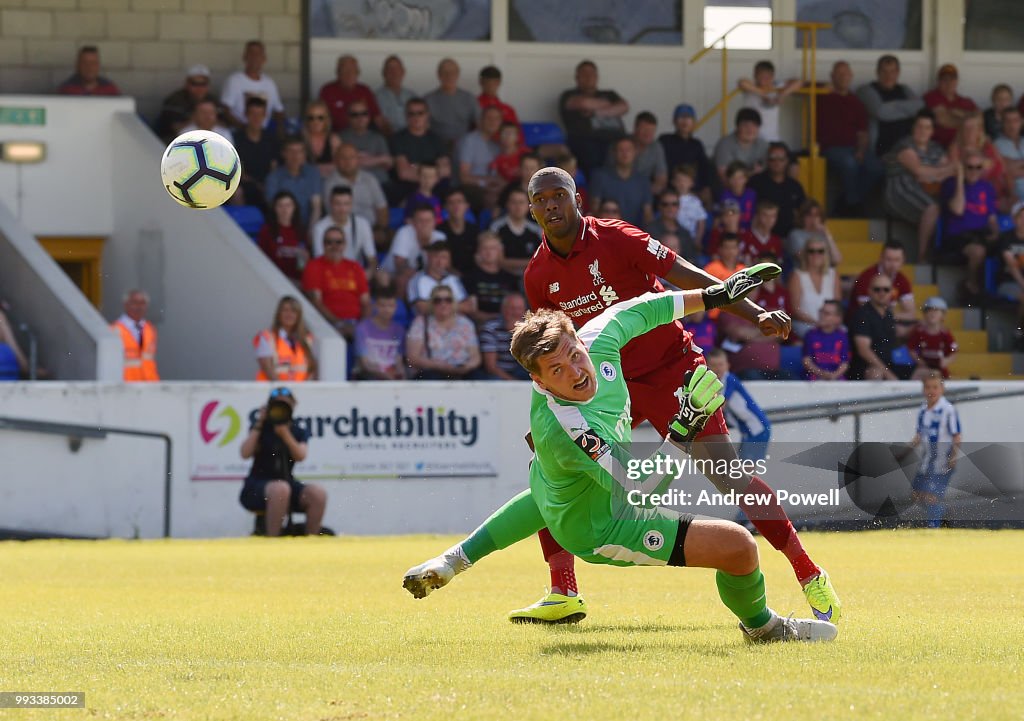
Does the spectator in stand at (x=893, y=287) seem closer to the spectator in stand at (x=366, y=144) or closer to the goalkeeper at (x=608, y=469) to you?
the spectator in stand at (x=366, y=144)

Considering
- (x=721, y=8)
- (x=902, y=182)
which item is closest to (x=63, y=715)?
(x=902, y=182)

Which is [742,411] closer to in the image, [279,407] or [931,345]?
[931,345]

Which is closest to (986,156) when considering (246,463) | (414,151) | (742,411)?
(742,411)

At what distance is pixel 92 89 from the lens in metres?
18.7

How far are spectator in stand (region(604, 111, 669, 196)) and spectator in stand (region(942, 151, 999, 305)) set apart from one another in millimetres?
3563

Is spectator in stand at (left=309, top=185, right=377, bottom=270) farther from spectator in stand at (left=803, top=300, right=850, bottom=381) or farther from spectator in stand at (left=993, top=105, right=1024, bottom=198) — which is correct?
spectator in stand at (left=993, top=105, right=1024, bottom=198)

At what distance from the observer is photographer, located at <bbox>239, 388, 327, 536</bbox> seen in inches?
569

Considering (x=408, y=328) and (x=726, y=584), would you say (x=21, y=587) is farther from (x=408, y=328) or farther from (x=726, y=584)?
(x=408, y=328)

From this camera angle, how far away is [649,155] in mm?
19078

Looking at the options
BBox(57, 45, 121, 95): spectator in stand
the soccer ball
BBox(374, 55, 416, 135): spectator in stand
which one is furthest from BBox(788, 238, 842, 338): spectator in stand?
the soccer ball

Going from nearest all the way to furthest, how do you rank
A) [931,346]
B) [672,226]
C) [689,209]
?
[931,346], [672,226], [689,209]

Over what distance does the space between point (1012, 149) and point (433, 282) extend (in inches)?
334

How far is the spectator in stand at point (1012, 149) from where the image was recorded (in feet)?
66.4

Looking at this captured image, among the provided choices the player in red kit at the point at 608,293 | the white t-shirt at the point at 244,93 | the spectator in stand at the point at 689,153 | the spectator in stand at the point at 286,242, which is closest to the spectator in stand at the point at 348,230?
the spectator in stand at the point at 286,242
